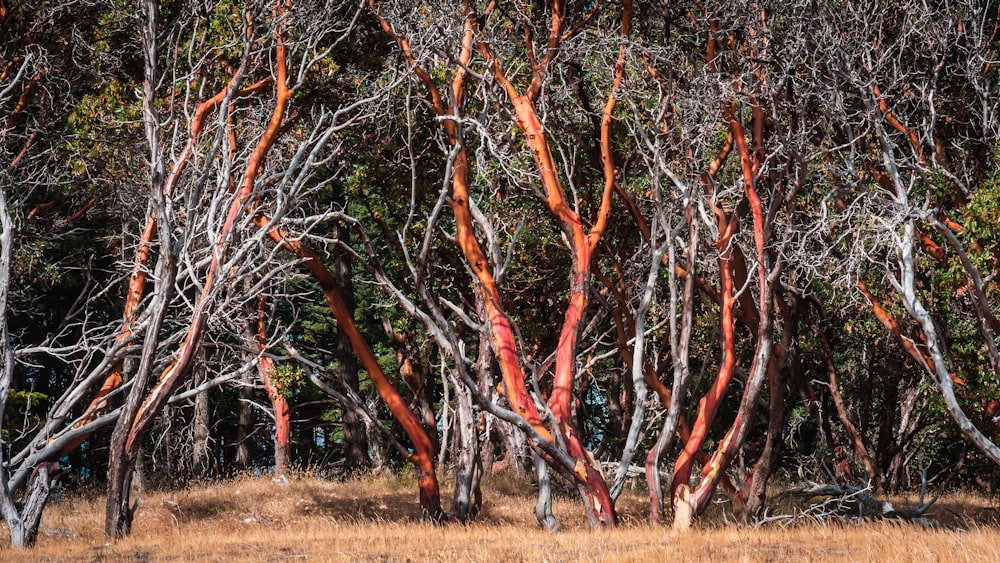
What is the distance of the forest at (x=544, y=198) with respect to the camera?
13.5 metres

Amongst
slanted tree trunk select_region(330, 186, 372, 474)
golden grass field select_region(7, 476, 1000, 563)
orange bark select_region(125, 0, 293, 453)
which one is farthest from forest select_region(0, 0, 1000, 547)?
slanted tree trunk select_region(330, 186, 372, 474)

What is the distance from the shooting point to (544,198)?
14.9m

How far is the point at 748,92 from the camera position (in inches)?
537

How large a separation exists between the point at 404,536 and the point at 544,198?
17.9ft

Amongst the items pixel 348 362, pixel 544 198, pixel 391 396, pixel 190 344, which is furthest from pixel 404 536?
pixel 348 362

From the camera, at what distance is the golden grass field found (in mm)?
9656

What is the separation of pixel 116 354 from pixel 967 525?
11660 mm

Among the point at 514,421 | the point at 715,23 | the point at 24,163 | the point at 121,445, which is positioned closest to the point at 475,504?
the point at 514,421

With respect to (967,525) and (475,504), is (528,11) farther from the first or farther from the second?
(967,525)

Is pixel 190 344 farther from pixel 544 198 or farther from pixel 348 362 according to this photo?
pixel 348 362

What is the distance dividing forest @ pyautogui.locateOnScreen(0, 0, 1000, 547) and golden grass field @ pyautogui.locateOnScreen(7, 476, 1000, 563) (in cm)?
124

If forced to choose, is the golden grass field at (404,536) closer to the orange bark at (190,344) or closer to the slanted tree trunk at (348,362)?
the orange bark at (190,344)

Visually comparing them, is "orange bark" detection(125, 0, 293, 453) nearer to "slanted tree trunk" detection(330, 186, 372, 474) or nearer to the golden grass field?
the golden grass field

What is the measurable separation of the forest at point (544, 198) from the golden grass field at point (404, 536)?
1242 mm
